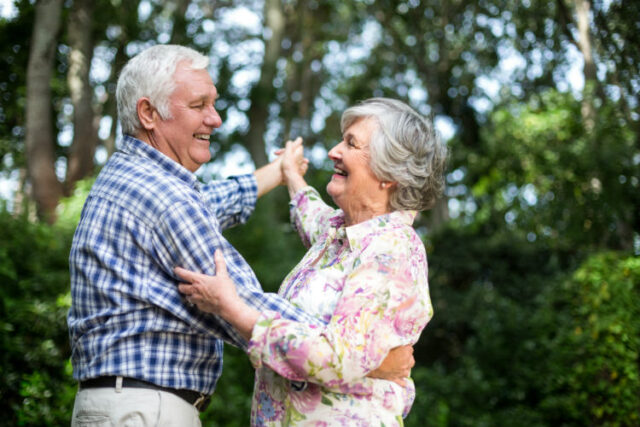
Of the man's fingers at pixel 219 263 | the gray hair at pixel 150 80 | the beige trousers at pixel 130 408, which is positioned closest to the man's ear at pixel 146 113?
the gray hair at pixel 150 80

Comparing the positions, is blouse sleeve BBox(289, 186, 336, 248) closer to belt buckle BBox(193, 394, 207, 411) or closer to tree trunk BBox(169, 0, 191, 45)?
belt buckle BBox(193, 394, 207, 411)

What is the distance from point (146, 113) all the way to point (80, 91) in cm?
695

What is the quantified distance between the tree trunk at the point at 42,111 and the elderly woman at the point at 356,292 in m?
5.26

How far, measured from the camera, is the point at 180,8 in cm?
1092

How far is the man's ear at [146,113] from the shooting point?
2.25m

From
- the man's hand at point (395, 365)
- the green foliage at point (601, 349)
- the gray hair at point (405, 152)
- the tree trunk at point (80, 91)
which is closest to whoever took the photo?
the man's hand at point (395, 365)

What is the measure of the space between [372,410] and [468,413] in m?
5.14

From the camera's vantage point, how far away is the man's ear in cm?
225

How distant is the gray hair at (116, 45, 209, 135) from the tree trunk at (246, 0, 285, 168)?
11795 millimetres

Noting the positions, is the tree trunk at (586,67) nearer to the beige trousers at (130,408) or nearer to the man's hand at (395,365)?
the man's hand at (395,365)

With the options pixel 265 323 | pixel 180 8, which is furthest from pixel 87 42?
pixel 265 323

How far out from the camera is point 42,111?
273 inches

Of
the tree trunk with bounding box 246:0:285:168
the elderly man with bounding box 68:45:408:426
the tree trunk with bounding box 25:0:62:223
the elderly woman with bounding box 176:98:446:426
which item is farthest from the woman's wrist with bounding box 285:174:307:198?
the tree trunk with bounding box 246:0:285:168

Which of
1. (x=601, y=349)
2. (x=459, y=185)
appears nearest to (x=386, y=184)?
(x=601, y=349)
